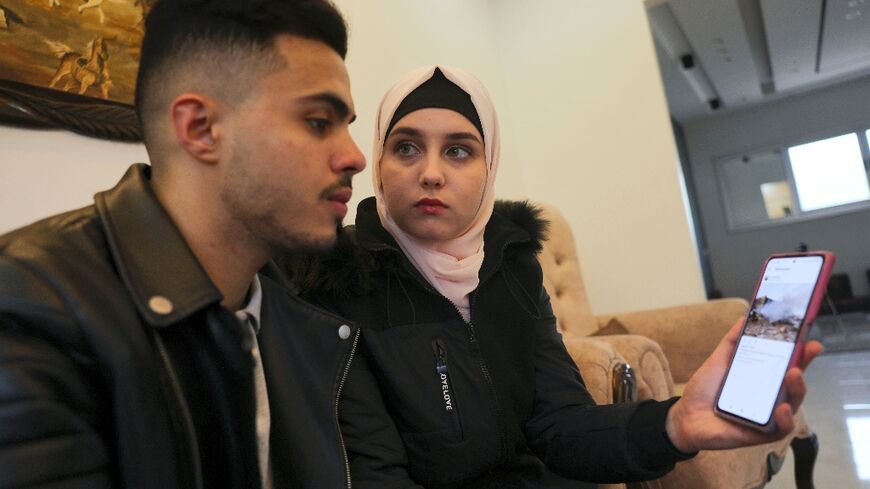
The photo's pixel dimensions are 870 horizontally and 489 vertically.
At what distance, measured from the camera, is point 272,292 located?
910 millimetres

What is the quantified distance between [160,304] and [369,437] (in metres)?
0.43

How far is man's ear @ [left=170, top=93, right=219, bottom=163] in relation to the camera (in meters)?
0.79

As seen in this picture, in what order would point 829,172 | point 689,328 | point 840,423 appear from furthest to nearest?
1. point 829,172
2. point 840,423
3. point 689,328

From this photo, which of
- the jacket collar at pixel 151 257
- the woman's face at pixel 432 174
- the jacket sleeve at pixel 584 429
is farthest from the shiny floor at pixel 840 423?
the jacket collar at pixel 151 257

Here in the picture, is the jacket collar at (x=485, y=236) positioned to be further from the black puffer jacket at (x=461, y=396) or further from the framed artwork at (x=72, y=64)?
the framed artwork at (x=72, y=64)

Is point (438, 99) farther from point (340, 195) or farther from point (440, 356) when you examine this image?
point (440, 356)

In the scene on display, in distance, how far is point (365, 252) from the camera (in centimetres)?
103

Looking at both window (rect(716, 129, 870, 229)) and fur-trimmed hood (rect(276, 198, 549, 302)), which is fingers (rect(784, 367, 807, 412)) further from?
window (rect(716, 129, 870, 229))

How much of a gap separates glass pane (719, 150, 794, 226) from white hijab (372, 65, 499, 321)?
9253 mm

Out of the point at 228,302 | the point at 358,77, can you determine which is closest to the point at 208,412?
the point at 228,302

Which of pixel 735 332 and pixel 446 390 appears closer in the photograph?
pixel 735 332

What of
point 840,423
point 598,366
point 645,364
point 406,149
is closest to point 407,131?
point 406,149

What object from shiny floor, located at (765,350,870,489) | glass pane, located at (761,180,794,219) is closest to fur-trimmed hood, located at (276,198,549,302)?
shiny floor, located at (765,350,870,489)

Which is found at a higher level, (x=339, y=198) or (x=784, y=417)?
(x=339, y=198)
